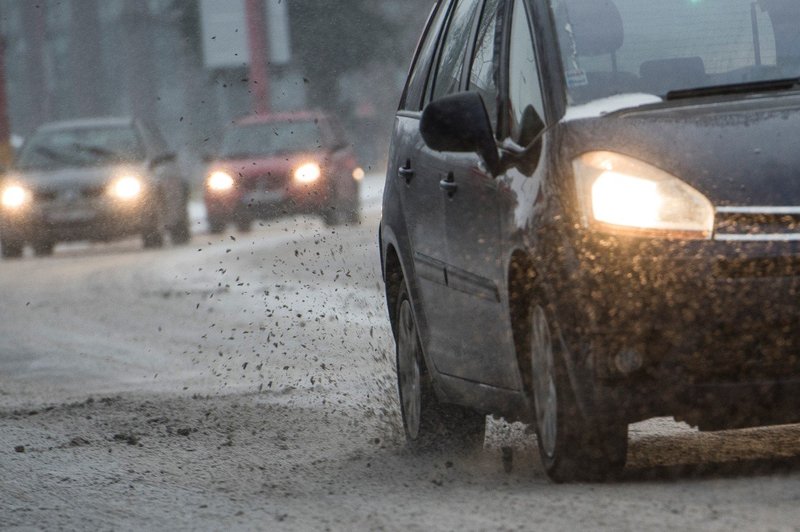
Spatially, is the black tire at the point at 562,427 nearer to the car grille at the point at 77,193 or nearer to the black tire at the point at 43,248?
the car grille at the point at 77,193

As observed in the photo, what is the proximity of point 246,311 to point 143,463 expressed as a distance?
748cm

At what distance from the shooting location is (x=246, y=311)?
47.1ft

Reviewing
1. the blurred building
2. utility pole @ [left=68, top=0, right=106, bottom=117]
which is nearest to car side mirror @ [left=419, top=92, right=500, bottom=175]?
the blurred building

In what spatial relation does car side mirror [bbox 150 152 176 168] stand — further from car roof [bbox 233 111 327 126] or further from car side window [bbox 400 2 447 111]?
car side window [bbox 400 2 447 111]

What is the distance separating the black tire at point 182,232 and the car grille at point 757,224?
67.3ft

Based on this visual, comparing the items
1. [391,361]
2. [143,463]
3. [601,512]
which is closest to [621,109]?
[601,512]

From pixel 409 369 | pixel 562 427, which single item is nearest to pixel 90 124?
pixel 409 369

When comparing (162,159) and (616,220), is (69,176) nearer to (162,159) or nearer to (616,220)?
(162,159)

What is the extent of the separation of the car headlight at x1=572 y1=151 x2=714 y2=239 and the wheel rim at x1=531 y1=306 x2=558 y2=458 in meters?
0.35

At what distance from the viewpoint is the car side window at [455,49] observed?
6.51m

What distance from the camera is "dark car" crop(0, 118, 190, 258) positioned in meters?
23.6

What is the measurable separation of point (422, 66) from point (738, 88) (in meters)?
2.05

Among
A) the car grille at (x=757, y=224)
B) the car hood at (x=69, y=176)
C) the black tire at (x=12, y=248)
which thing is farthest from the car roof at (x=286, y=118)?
the car grille at (x=757, y=224)

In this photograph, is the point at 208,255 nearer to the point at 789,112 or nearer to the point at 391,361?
the point at 391,361
